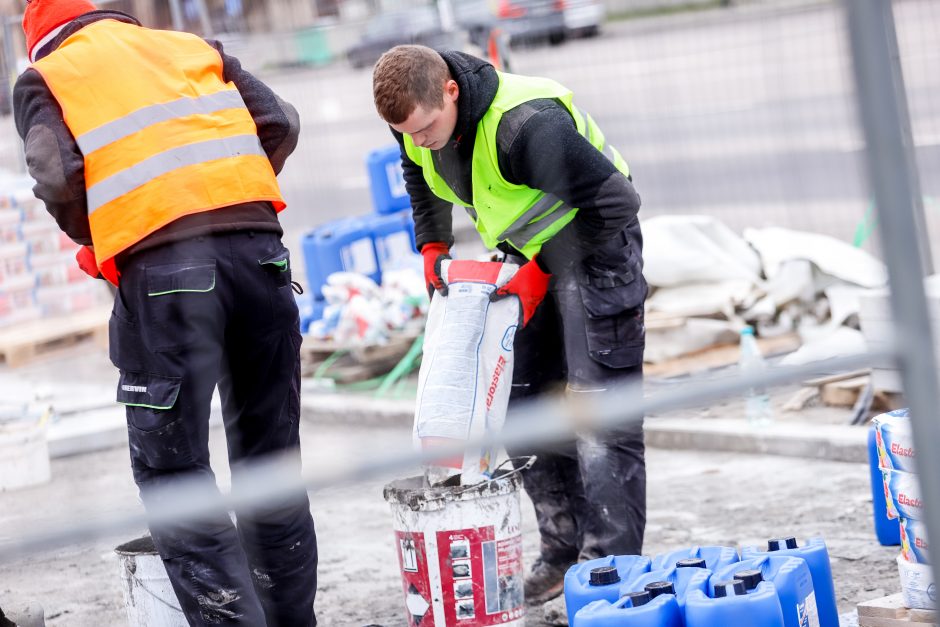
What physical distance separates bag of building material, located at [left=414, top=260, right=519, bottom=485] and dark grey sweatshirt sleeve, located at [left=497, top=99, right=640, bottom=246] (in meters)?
0.30

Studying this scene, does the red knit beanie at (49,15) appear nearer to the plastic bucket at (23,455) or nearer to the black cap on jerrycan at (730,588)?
the black cap on jerrycan at (730,588)

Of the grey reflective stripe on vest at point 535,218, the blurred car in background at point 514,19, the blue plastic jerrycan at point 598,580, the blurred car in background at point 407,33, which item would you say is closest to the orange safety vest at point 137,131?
the grey reflective stripe on vest at point 535,218

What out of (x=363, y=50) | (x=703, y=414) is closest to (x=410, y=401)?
(x=703, y=414)

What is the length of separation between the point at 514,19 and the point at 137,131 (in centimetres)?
520

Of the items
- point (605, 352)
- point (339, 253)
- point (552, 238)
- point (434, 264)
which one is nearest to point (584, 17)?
point (339, 253)

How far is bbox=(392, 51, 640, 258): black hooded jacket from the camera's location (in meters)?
3.35

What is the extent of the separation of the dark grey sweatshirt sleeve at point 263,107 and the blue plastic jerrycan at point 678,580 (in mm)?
1508

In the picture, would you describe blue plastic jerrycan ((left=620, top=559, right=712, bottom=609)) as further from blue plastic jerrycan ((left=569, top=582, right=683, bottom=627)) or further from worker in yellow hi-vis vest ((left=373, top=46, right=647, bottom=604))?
worker in yellow hi-vis vest ((left=373, top=46, right=647, bottom=604))

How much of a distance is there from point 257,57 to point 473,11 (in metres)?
1.41

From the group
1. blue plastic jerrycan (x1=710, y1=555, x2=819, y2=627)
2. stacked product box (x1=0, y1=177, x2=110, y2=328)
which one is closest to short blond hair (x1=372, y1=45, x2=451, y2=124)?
blue plastic jerrycan (x1=710, y1=555, x2=819, y2=627)

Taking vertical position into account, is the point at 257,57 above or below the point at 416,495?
above

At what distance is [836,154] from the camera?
22.1 feet

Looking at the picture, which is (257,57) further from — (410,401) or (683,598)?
(683,598)

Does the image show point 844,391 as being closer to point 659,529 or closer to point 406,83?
point 659,529
